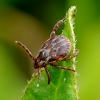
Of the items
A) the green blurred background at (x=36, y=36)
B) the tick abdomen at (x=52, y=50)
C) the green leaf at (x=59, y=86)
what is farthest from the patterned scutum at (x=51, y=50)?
the green blurred background at (x=36, y=36)

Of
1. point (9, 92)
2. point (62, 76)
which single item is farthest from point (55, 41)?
point (9, 92)

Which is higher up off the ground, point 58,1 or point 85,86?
point 58,1

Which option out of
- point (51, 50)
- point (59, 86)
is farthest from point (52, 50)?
point (59, 86)

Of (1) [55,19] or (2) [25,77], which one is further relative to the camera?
(1) [55,19]

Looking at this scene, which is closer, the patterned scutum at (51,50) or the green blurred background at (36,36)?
the patterned scutum at (51,50)

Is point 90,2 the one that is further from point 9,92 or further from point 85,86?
point 9,92

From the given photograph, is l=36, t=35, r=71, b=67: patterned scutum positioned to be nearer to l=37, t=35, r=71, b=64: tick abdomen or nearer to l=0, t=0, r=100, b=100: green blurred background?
l=37, t=35, r=71, b=64: tick abdomen

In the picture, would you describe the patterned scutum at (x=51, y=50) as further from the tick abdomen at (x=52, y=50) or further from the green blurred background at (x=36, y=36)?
the green blurred background at (x=36, y=36)

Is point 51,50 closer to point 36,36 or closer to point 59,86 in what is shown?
point 59,86

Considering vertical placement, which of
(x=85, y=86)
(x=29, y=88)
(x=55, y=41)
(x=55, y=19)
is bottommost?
(x=29, y=88)

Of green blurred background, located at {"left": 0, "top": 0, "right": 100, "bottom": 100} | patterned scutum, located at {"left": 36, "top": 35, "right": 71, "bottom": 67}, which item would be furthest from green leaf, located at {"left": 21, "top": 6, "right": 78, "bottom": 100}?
green blurred background, located at {"left": 0, "top": 0, "right": 100, "bottom": 100}
